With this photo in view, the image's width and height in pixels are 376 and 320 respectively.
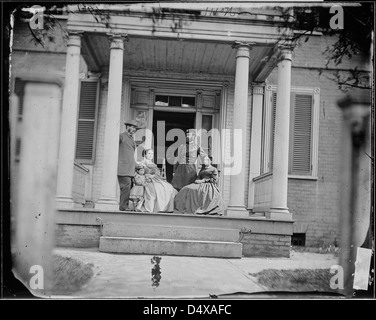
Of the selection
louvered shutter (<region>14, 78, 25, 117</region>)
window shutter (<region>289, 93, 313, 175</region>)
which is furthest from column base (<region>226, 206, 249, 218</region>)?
louvered shutter (<region>14, 78, 25, 117</region>)

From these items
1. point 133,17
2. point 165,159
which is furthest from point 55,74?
point 165,159

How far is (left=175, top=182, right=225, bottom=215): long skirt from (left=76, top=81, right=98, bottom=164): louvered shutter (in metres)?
1.89

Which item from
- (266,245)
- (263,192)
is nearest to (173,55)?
(263,192)

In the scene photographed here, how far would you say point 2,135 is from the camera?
5.39 m

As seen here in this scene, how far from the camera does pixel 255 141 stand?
793cm

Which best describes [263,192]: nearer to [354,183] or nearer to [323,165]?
[323,165]

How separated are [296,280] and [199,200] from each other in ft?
7.40

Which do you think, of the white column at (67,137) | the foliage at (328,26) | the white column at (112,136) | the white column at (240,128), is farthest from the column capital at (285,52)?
the white column at (67,137)

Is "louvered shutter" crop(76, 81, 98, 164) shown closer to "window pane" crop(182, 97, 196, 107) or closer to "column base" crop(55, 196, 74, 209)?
"window pane" crop(182, 97, 196, 107)

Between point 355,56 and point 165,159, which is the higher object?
point 355,56

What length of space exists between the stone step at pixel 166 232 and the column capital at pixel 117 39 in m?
2.62

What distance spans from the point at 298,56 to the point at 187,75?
2.53 meters

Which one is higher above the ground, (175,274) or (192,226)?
(192,226)
